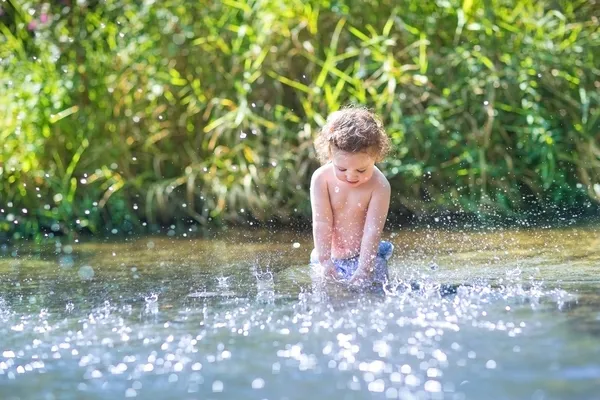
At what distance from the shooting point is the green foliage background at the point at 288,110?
6.70 meters

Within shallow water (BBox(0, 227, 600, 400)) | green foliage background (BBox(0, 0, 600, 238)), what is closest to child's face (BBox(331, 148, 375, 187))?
shallow water (BBox(0, 227, 600, 400))

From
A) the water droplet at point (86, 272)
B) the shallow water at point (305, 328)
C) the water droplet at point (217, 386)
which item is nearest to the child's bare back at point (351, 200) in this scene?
the shallow water at point (305, 328)

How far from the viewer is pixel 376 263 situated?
4535mm

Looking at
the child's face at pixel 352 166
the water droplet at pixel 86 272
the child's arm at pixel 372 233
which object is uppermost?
A: the child's face at pixel 352 166

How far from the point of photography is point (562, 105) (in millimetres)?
6875

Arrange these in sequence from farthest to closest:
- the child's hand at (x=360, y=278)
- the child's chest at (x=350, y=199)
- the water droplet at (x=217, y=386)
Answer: the child's chest at (x=350, y=199) < the child's hand at (x=360, y=278) < the water droplet at (x=217, y=386)

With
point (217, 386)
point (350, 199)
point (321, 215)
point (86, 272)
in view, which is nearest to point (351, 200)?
point (350, 199)

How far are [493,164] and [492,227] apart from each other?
779 millimetres

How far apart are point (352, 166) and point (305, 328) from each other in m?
1.19

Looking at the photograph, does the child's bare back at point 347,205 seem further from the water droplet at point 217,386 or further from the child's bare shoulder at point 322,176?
the water droplet at point 217,386

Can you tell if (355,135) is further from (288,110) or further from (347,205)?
(288,110)

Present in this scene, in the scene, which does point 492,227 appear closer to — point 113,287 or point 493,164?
point 493,164

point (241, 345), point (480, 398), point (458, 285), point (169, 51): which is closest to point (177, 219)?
point (169, 51)

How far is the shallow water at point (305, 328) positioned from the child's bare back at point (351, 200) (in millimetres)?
169
